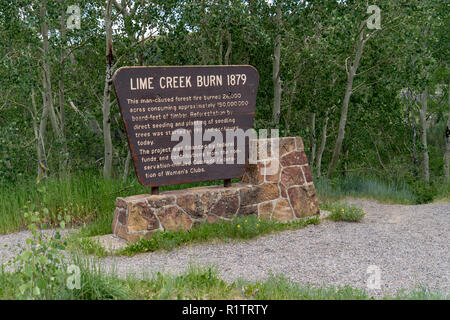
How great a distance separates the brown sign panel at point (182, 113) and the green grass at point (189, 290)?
2494 millimetres

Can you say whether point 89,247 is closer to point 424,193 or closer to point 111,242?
point 111,242

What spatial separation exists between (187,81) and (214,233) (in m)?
2.27

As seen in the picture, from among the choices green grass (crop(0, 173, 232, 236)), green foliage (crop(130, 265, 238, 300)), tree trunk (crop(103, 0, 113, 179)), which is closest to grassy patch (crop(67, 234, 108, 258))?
green grass (crop(0, 173, 232, 236))

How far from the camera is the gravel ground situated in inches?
209

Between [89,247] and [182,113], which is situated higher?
[182,113]

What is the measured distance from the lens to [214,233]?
6.91 metres

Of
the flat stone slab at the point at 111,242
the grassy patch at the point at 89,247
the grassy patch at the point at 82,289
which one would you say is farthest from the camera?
the flat stone slab at the point at 111,242

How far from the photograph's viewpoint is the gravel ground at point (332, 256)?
5314 millimetres

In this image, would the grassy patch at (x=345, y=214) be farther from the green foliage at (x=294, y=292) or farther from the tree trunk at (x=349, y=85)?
the tree trunk at (x=349, y=85)

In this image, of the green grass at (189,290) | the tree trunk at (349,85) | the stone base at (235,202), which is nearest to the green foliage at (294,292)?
the green grass at (189,290)

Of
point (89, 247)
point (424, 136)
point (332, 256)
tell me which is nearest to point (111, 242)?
point (89, 247)

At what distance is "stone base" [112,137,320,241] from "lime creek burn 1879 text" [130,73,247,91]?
1.30 metres
